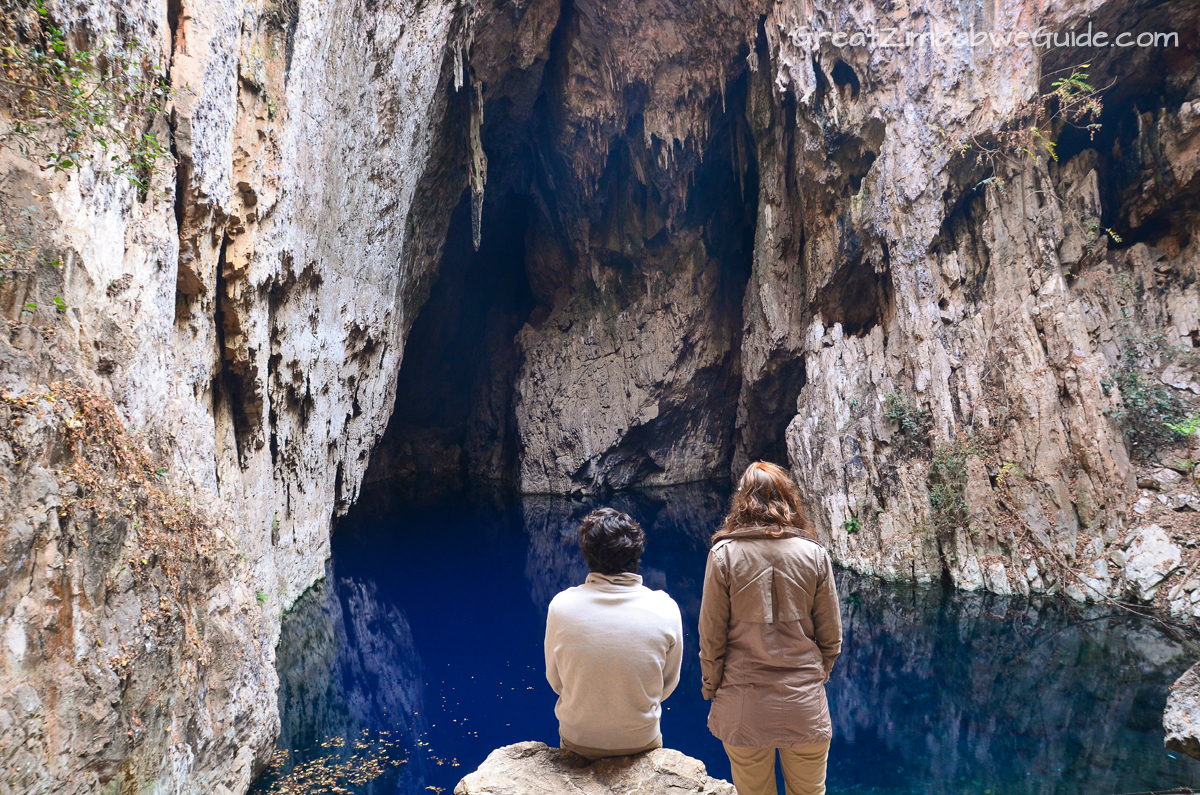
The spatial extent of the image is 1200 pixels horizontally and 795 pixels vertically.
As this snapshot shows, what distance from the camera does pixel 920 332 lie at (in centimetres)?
949

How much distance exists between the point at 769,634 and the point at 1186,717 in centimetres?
350

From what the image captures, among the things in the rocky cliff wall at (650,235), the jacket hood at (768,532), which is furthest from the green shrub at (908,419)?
the jacket hood at (768,532)

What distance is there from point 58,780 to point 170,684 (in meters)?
0.76

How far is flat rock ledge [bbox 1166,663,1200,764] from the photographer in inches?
150

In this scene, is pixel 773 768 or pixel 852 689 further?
pixel 852 689

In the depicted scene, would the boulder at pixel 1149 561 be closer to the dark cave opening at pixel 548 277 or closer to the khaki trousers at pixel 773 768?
the khaki trousers at pixel 773 768

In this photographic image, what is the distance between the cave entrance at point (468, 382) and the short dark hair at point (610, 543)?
1687cm

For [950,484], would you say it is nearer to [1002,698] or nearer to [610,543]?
[1002,698]

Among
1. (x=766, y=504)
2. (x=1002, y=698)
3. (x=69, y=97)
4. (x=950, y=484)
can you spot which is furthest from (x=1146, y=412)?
(x=69, y=97)

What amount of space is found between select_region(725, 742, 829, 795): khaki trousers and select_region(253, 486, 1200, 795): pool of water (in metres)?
2.29

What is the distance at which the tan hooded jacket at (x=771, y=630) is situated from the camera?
7.34ft

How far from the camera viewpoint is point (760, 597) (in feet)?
7.41

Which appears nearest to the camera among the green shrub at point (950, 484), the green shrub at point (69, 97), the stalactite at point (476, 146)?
the green shrub at point (69, 97)

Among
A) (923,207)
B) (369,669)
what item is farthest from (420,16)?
(369,669)
